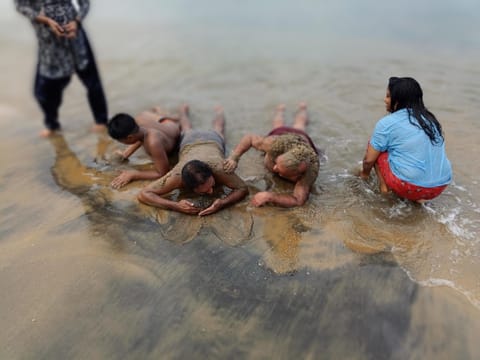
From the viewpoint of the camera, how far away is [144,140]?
13.2ft

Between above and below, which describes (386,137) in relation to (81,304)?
above

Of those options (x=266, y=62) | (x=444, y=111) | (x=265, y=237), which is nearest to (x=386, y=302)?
(x=265, y=237)

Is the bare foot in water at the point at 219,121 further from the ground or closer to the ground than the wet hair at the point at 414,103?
closer to the ground

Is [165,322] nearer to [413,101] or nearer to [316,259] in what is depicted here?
[316,259]

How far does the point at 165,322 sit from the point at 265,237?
3.58ft

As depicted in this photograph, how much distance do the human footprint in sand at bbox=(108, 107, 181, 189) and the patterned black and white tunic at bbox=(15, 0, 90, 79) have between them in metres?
1.14

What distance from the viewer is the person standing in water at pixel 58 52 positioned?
4348 millimetres

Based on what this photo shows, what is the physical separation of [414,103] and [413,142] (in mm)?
338

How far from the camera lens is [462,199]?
12.2ft

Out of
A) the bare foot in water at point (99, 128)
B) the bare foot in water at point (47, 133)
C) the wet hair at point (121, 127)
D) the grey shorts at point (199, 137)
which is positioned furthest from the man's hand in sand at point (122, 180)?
the bare foot in water at point (47, 133)

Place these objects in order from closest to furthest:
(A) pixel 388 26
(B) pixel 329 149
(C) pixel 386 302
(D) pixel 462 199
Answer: (C) pixel 386 302 → (D) pixel 462 199 → (B) pixel 329 149 → (A) pixel 388 26

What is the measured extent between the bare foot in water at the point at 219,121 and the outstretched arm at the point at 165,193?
56.8 inches

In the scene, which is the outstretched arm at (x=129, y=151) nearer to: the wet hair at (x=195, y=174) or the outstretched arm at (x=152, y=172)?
the outstretched arm at (x=152, y=172)

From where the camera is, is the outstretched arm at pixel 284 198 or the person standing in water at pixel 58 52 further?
the person standing in water at pixel 58 52
